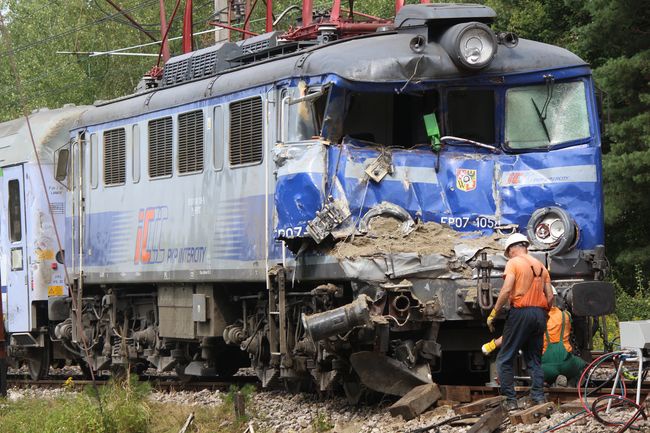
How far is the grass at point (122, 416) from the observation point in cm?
1264

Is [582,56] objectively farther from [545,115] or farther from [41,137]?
[545,115]

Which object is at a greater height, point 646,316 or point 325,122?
point 325,122

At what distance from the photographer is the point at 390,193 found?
12.9 m

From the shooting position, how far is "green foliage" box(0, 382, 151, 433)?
12.7 m

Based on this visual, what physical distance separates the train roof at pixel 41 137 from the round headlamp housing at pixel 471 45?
8.20 metres

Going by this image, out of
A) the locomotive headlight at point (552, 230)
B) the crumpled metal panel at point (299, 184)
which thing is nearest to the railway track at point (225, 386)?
the locomotive headlight at point (552, 230)

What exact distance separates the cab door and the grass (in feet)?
17.2

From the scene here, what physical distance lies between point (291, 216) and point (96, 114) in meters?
6.14

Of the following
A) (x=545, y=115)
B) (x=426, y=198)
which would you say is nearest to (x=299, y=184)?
(x=426, y=198)

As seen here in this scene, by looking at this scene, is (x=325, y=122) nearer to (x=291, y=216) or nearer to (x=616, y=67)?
(x=291, y=216)

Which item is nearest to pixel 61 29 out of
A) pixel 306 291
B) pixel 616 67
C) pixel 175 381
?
pixel 616 67

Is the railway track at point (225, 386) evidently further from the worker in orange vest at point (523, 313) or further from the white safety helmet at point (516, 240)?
the white safety helmet at point (516, 240)

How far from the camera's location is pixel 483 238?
42.3ft

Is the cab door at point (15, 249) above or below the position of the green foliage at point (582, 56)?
below
